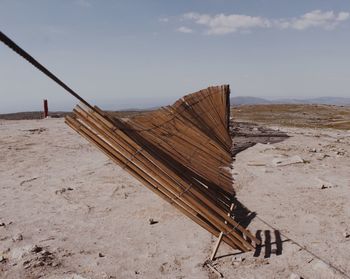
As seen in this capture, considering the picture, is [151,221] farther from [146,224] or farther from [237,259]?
[237,259]

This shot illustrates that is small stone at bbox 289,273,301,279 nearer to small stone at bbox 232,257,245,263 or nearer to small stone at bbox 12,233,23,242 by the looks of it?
small stone at bbox 232,257,245,263

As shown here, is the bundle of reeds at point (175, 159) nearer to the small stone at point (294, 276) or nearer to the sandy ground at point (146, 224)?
the sandy ground at point (146, 224)

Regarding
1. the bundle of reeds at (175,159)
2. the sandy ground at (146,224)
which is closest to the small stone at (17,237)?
the sandy ground at (146,224)

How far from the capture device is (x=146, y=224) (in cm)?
586

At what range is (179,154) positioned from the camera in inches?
271

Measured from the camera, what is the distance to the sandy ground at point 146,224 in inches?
176

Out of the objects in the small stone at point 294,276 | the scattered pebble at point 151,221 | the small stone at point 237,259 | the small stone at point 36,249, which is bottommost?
the small stone at point 294,276

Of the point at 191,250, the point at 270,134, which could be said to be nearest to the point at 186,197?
the point at 191,250

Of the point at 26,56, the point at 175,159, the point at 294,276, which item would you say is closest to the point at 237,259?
the point at 294,276

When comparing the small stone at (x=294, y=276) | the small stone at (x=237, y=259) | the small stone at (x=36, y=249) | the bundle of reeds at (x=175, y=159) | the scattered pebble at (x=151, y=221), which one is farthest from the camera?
the scattered pebble at (x=151, y=221)

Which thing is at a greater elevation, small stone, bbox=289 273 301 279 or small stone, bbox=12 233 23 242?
small stone, bbox=12 233 23 242

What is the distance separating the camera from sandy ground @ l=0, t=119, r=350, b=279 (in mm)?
4480

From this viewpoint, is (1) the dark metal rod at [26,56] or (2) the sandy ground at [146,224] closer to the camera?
(1) the dark metal rod at [26,56]

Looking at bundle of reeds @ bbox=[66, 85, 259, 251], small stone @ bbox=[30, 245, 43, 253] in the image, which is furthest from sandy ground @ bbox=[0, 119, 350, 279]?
bundle of reeds @ bbox=[66, 85, 259, 251]
